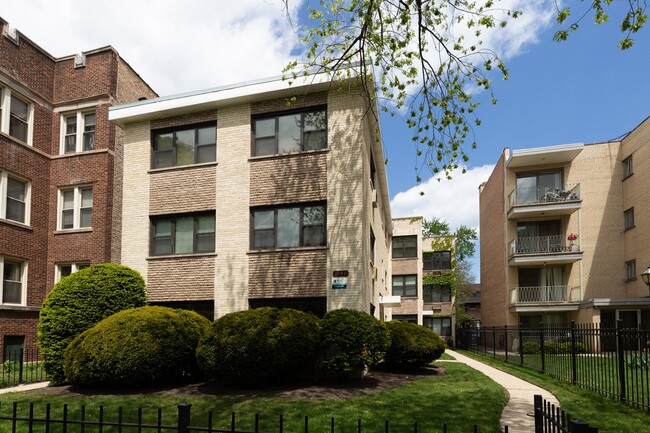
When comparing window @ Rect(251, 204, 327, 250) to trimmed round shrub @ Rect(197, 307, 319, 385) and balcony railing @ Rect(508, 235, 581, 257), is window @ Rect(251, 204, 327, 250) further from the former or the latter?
balcony railing @ Rect(508, 235, 581, 257)

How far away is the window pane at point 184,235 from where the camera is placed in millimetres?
17062

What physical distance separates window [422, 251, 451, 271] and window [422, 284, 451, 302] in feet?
5.69

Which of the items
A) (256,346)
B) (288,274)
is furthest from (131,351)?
(288,274)

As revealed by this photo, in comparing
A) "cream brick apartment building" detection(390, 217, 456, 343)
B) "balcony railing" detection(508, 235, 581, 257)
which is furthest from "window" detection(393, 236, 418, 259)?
"balcony railing" detection(508, 235, 581, 257)

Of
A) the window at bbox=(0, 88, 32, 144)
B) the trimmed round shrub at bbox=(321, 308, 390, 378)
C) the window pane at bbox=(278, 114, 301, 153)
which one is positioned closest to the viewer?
the trimmed round shrub at bbox=(321, 308, 390, 378)

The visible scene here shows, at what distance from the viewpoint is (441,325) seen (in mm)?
45312

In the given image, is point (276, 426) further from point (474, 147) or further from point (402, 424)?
point (474, 147)

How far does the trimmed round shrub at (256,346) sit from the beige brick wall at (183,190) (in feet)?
18.8

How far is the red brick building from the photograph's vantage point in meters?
19.1

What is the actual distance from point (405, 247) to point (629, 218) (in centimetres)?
1756

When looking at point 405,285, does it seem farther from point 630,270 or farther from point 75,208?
point 75,208

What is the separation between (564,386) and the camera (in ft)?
41.6

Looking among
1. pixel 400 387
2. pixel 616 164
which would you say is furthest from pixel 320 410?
pixel 616 164

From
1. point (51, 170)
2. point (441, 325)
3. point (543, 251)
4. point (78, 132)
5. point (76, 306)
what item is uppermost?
point (78, 132)
